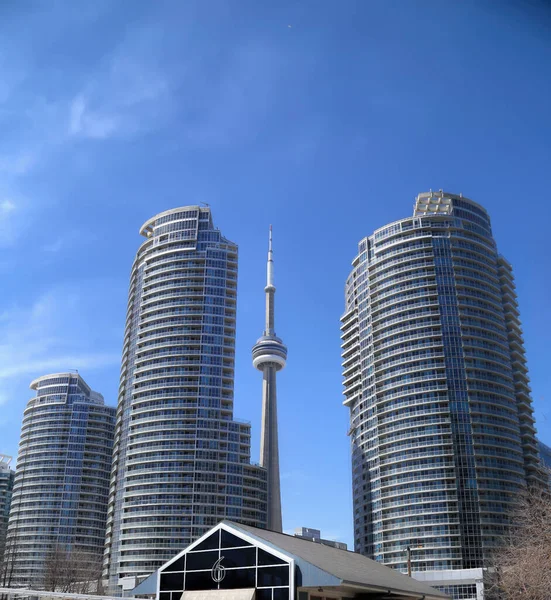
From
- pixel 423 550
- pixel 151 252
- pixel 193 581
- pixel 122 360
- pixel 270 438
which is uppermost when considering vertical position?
pixel 151 252

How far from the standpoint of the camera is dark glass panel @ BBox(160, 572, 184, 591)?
4850 cm

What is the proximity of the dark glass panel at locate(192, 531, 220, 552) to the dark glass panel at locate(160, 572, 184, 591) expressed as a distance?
2.22m

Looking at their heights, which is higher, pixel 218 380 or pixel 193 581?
pixel 218 380

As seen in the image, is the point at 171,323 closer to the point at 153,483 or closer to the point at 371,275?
the point at 153,483

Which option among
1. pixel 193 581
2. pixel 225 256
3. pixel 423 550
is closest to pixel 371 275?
pixel 225 256

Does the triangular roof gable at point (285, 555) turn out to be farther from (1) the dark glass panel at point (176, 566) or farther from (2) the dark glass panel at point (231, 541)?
(1) the dark glass panel at point (176, 566)

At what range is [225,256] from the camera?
185 metres

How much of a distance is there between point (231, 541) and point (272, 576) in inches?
154

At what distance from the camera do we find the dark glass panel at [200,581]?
4697 centimetres

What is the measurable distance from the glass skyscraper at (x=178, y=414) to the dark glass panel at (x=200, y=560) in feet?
362

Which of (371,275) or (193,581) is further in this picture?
(371,275)

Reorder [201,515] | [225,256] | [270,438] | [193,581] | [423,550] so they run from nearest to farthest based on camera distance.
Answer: [193,581], [423,550], [201,515], [225,256], [270,438]

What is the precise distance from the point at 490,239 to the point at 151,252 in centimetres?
8592

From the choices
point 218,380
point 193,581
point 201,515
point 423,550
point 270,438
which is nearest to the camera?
point 193,581
